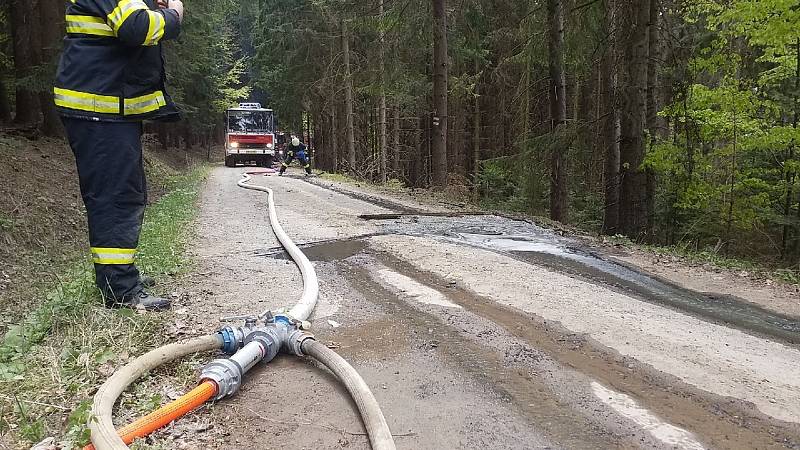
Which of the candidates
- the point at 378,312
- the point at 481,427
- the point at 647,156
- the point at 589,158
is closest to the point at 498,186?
the point at 589,158

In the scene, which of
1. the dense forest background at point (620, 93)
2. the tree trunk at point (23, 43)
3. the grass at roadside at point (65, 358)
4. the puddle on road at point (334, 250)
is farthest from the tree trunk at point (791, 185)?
the tree trunk at point (23, 43)

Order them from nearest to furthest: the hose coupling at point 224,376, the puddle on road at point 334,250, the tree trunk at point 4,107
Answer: the hose coupling at point 224,376
the puddle on road at point 334,250
the tree trunk at point 4,107

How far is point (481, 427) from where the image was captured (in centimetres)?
242

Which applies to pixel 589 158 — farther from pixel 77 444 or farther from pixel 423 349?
pixel 77 444

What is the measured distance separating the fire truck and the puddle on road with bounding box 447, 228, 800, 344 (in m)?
22.8

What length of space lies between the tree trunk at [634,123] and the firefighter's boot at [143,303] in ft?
26.0

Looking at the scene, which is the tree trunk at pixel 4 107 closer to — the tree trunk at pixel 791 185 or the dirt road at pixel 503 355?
the dirt road at pixel 503 355

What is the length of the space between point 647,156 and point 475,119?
1341cm

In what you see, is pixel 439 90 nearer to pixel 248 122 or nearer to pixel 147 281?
pixel 147 281

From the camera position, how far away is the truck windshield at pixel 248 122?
92.9 ft

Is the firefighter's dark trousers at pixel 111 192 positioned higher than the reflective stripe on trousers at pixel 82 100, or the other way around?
the reflective stripe on trousers at pixel 82 100

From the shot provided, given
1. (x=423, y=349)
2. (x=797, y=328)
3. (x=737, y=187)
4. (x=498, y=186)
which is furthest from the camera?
(x=498, y=186)

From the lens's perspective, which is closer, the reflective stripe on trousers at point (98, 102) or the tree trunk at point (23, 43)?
the reflective stripe on trousers at point (98, 102)

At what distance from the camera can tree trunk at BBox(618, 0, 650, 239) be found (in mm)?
9156
